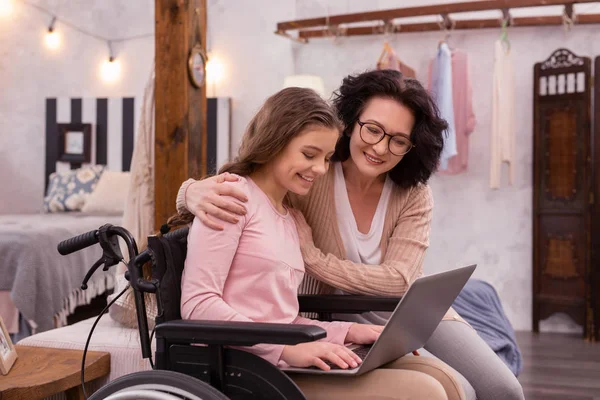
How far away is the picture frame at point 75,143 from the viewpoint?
5.98m

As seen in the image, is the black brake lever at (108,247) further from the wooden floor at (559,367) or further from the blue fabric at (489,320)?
the wooden floor at (559,367)

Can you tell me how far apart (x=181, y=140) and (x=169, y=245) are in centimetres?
146

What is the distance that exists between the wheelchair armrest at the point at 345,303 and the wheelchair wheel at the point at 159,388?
21.7 inches

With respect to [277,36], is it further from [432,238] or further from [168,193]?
[168,193]

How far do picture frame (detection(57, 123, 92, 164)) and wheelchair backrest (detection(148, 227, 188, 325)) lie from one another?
4.81m

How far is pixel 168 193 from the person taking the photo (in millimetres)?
2850

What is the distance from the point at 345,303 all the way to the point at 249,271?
14.3 inches

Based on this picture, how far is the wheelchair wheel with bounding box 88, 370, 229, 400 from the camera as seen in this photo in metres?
1.19

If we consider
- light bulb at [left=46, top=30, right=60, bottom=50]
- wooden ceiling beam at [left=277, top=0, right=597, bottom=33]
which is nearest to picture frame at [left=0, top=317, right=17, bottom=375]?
wooden ceiling beam at [left=277, top=0, right=597, bottom=33]

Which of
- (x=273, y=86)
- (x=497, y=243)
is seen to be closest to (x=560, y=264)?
(x=497, y=243)

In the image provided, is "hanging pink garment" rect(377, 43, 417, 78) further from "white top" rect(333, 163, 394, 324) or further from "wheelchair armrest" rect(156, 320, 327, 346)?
"wheelchair armrest" rect(156, 320, 327, 346)

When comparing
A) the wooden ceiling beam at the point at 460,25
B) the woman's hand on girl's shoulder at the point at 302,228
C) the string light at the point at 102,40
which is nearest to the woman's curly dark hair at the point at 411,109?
the woman's hand on girl's shoulder at the point at 302,228

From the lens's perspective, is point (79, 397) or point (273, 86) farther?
point (273, 86)

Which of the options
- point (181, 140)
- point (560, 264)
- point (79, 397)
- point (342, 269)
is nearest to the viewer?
point (342, 269)
